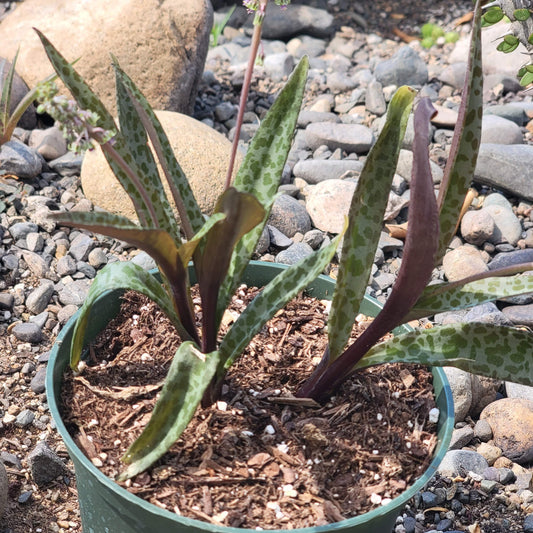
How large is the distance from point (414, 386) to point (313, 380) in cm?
23

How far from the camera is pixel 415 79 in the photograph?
12.5 feet

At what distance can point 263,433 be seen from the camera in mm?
1315

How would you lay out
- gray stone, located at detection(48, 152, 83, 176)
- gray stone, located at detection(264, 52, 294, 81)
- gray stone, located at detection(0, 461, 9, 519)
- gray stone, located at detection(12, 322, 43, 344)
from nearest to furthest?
1. gray stone, located at detection(0, 461, 9, 519)
2. gray stone, located at detection(12, 322, 43, 344)
3. gray stone, located at detection(48, 152, 83, 176)
4. gray stone, located at detection(264, 52, 294, 81)

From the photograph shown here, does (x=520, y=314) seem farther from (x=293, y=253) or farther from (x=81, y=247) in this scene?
(x=81, y=247)

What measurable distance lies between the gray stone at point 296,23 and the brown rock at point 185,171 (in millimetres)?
1878

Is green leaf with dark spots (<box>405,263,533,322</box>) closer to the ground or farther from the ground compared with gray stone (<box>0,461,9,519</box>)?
farther from the ground

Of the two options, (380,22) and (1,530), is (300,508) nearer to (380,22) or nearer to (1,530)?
(1,530)

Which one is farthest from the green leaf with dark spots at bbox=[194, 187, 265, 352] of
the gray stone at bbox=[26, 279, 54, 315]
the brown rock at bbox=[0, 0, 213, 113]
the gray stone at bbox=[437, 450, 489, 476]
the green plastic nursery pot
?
the brown rock at bbox=[0, 0, 213, 113]

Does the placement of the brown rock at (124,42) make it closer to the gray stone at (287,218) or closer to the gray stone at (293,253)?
the gray stone at (287,218)

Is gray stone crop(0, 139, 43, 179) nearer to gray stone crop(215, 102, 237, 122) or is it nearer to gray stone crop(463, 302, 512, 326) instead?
gray stone crop(215, 102, 237, 122)

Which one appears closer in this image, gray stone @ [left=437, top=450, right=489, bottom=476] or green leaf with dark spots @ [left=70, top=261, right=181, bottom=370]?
green leaf with dark spots @ [left=70, top=261, right=181, bottom=370]

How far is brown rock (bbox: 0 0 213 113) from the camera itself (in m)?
3.12

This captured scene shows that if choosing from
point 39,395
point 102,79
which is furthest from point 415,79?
point 39,395

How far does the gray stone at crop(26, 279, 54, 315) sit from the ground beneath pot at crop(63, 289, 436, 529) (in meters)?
0.82
